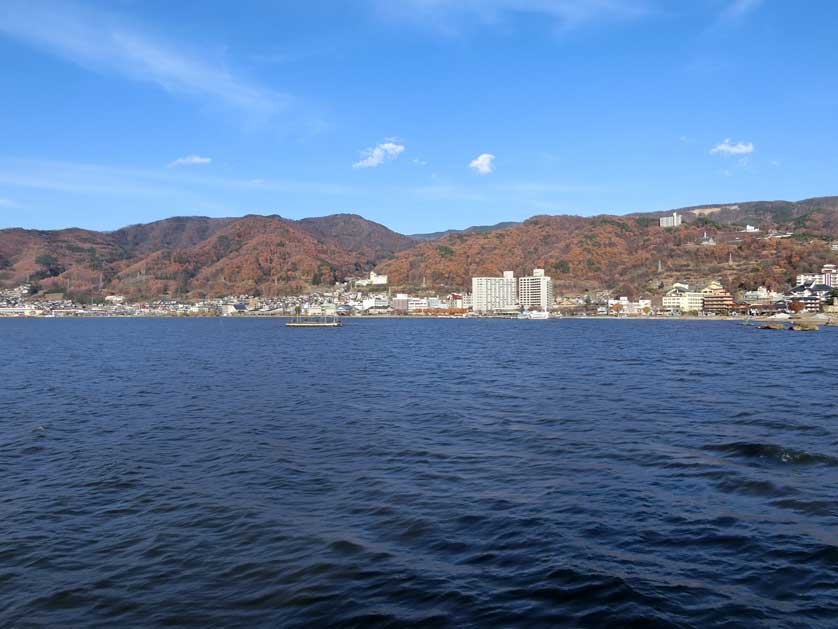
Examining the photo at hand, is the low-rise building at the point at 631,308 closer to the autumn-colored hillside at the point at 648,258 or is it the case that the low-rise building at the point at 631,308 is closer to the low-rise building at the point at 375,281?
the autumn-colored hillside at the point at 648,258

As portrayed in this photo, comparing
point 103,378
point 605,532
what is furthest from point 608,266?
point 605,532

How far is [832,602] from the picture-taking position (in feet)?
17.9

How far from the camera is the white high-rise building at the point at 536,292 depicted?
145 metres

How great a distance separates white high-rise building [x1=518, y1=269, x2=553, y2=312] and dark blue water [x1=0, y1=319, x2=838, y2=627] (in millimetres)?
128418

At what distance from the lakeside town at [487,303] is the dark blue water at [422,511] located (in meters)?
94.0

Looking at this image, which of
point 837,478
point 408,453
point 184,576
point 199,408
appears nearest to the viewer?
point 184,576

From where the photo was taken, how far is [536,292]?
14738cm

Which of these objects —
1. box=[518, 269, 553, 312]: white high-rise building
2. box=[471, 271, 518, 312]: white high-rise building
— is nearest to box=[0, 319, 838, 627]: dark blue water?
box=[518, 269, 553, 312]: white high-rise building

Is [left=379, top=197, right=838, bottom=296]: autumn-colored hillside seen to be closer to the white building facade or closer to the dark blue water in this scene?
the white building facade

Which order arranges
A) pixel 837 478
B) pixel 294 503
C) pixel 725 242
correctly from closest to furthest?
pixel 294 503 → pixel 837 478 → pixel 725 242

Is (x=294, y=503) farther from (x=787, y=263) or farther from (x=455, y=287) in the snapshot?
(x=455, y=287)

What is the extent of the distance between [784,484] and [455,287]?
170368 millimetres

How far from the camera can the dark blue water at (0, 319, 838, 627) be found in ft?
18.4

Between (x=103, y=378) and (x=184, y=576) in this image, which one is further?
(x=103, y=378)
